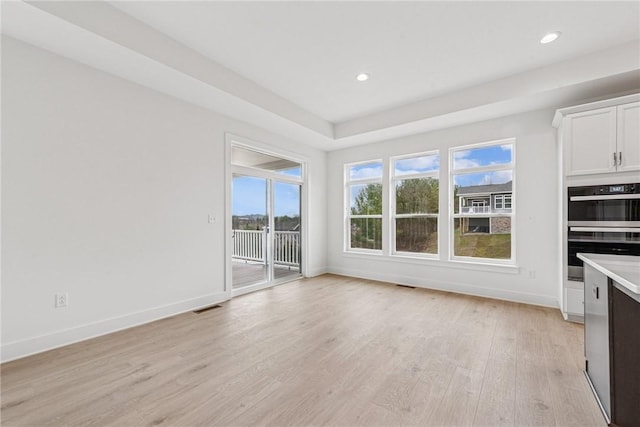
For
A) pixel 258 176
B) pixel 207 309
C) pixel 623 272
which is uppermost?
pixel 258 176

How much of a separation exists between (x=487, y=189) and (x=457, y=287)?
1669 millimetres

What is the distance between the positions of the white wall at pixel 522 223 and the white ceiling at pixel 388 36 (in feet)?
3.12

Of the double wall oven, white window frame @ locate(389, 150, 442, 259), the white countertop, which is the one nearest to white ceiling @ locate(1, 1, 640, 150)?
white window frame @ locate(389, 150, 442, 259)

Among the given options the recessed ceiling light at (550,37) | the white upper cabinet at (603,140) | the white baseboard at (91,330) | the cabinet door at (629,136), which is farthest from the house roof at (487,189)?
the white baseboard at (91,330)

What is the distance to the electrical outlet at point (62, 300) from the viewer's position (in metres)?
2.66

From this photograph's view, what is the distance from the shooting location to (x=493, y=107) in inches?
151

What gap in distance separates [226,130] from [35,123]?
6.84ft

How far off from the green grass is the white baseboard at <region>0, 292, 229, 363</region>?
413cm

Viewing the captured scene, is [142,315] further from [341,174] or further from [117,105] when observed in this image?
[341,174]

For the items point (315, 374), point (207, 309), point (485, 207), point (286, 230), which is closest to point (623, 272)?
point (315, 374)

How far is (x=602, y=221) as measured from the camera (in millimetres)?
3102

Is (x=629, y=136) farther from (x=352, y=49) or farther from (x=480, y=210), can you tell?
(x=352, y=49)

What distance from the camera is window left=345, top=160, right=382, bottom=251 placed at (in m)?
5.70

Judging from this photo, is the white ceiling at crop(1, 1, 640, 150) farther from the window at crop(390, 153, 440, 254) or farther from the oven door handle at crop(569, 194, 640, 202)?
the oven door handle at crop(569, 194, 640, 202)
